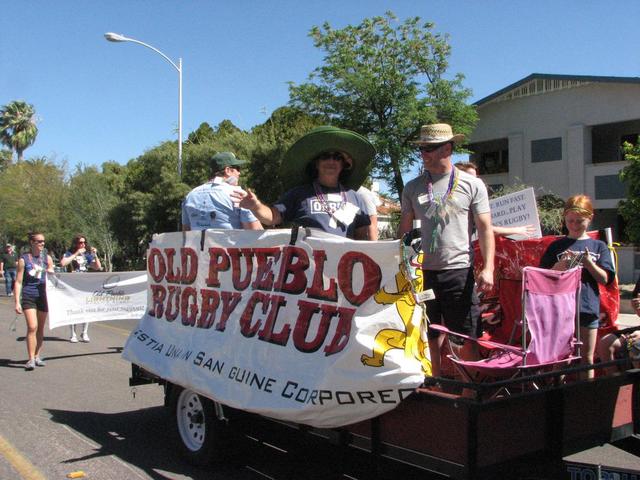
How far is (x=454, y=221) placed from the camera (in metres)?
4.02

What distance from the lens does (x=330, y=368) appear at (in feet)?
11.3

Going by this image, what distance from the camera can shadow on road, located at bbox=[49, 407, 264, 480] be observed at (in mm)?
4660

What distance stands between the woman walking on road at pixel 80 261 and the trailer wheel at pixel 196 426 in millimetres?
6433

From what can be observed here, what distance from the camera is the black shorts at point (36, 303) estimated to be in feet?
28.5

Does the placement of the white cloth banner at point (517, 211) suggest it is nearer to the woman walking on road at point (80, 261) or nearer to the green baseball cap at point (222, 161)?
the green baseball cap at point (222, 161)

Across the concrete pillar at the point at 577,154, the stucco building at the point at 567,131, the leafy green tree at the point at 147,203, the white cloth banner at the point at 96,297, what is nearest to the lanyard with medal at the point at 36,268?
the white cloth banner at the point at 96,297

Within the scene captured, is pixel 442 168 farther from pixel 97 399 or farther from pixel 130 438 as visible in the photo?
pixel 97 399

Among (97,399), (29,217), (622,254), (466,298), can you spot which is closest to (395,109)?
(622,254)

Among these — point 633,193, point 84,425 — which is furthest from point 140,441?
point 633,193

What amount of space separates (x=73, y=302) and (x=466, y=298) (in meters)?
6.93

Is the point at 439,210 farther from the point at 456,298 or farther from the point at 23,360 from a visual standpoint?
the point at 23,360

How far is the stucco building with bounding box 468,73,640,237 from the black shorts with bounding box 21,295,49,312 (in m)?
23.7

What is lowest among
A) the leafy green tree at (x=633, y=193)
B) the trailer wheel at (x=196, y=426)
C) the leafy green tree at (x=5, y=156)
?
the trailer wheel at (x=196, y=426)

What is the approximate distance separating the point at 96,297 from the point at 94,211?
2639 centimetres
